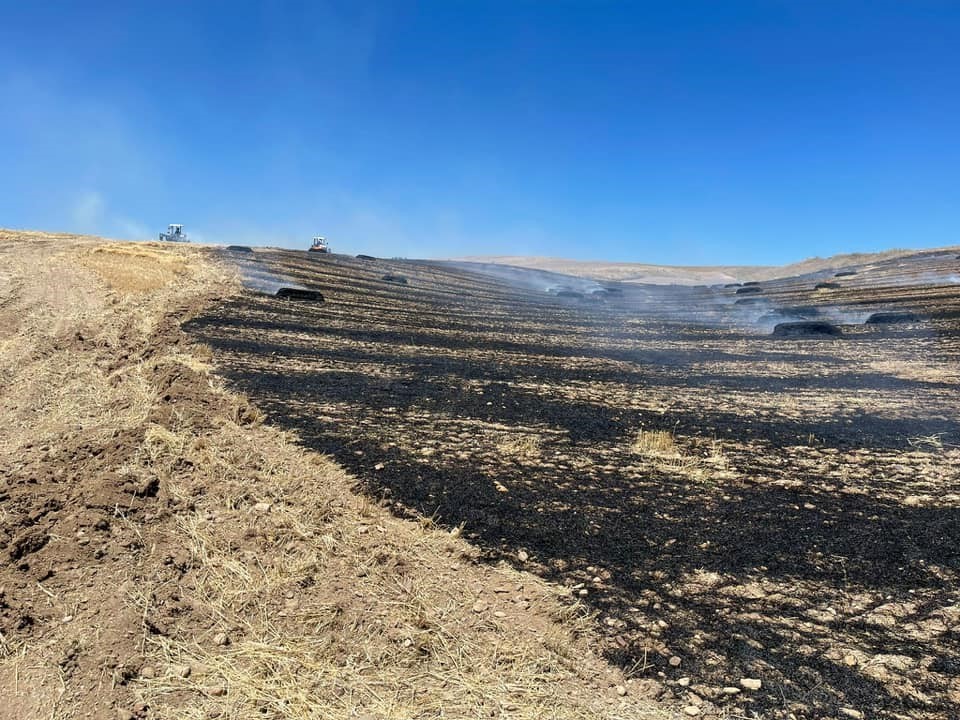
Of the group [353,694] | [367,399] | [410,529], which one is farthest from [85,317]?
[353,694]

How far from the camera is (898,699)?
2.97 metres

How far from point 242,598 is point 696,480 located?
4648mm

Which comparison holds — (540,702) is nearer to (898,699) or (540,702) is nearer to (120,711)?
(898,699)

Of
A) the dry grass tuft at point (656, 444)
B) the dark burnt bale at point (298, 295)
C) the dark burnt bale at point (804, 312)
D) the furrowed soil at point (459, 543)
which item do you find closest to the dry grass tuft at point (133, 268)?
the dark burnt bale at point (298, 295)

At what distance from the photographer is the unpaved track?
10.2ft

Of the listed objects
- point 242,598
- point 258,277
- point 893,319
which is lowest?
point 242,598

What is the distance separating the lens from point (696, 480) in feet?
19.9

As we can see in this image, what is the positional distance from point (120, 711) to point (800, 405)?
9.93 m

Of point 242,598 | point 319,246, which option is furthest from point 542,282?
point 242,598

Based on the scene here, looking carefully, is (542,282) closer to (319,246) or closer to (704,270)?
(319,246)

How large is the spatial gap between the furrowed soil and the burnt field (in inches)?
1.2

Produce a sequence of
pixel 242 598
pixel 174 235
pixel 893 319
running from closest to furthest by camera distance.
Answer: pixel 242 598 → pixel 893 319 → pixel 174 235

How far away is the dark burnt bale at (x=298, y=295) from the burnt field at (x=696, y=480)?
4.70m

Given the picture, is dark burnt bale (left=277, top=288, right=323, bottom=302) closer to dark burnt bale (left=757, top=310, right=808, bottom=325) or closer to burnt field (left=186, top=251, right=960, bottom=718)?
burnt field (left=186, top=251, right=960, bottom=718)
